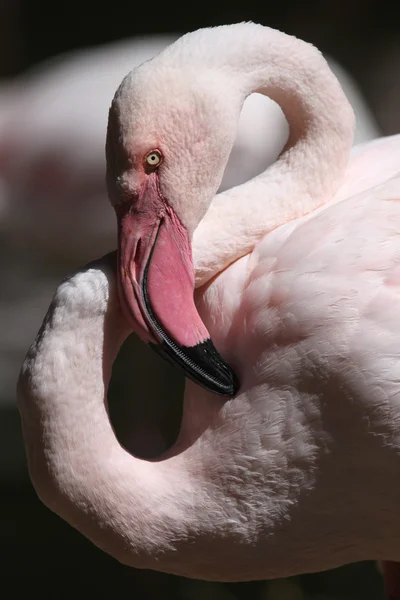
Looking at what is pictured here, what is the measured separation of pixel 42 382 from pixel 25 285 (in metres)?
2.27

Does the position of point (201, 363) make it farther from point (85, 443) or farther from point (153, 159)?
point (153, 159)

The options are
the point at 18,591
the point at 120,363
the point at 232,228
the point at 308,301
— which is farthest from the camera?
the point at 120,363

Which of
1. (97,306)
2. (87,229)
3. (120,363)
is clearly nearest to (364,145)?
(97,306)

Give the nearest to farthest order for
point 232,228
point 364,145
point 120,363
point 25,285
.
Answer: point 232,228
point 364,145
point 25,285
point 120,363

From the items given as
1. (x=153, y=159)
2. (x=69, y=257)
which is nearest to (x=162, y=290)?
(x=153, y=159)

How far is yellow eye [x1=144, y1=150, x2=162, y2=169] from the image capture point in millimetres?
1961

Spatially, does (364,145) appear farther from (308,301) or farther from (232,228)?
(308,301)

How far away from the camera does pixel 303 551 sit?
6.61 ft

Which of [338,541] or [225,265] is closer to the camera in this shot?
[338,541]

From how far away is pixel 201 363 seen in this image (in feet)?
6.42

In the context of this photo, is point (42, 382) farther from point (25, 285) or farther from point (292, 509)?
point (25, 285)

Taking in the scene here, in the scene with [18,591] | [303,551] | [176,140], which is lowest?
[18,591]

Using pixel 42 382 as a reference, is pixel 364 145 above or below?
above

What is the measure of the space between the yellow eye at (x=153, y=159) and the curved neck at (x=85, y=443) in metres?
0.25
